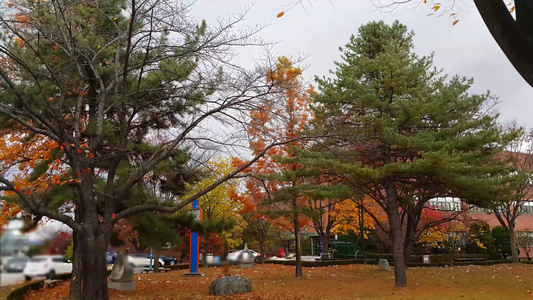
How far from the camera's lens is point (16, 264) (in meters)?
2.94

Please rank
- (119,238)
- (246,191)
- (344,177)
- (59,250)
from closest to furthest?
(59,250)
(119,238)
(344,177)
(246,191)

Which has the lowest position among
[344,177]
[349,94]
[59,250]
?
[59,250]

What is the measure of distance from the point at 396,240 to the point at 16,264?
12.6m

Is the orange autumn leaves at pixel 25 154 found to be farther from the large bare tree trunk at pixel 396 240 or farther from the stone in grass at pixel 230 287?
the large bare tree trunk at pixel 396 240

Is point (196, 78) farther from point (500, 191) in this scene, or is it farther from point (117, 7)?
point (500, 191)

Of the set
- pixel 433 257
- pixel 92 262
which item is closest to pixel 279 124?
pixel 92 262

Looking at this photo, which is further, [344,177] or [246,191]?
[246,191]

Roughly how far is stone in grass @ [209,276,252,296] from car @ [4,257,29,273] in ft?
28.5

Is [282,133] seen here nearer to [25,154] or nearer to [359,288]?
[359,288]

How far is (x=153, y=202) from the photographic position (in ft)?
35.3

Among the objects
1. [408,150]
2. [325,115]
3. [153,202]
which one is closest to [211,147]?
[153,202]

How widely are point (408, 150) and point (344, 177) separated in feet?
7.86

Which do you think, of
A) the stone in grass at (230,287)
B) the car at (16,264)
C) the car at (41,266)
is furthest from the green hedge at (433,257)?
the car at (16,264)

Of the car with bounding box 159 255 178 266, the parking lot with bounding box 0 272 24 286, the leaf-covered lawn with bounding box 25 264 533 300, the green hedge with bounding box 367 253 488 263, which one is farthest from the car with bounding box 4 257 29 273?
the car with bounding box 159 255 178 266
